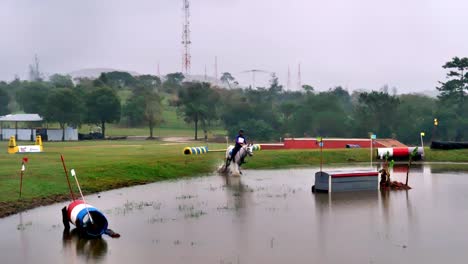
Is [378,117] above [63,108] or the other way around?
the other way around

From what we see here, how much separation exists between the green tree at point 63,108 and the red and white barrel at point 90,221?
70997 mm

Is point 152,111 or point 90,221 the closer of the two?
point 90,221

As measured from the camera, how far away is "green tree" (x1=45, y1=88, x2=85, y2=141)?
88.4 metres

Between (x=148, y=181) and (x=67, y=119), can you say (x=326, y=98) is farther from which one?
(x=148, y=181)

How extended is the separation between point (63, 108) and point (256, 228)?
7347cm

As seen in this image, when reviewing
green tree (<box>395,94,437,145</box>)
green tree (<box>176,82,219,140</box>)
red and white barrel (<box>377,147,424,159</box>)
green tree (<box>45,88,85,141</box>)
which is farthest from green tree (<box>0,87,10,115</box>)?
red and white barrel (<box>377,147,424,159</box>)

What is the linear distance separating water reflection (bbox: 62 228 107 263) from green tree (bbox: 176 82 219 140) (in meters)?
73.8

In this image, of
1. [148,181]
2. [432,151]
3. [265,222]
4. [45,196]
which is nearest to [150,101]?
[432,151]

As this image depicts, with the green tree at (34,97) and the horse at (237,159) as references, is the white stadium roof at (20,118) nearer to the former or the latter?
the green tree at (34,97)

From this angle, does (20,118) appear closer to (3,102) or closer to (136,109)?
(136,109)

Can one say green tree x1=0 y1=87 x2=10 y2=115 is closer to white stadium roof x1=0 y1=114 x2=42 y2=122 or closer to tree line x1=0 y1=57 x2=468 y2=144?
tree line x1=0 y1=57 x2=468 y2=144

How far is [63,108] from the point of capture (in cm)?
8838

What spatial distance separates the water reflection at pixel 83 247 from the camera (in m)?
16.8

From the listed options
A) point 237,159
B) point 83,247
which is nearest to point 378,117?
point 237,159
